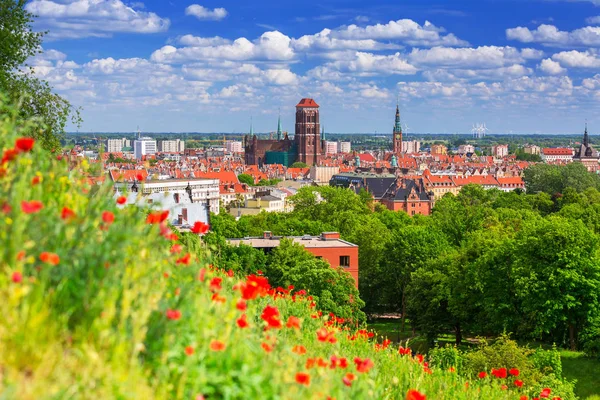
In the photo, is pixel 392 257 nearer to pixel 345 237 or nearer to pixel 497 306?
pixel 345 237

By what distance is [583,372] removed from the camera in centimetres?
3312

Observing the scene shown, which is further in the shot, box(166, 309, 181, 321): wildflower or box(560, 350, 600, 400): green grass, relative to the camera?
box(560, 350, 600, 400): green grass

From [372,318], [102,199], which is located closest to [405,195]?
[372,318]

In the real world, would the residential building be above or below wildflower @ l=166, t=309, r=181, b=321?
below

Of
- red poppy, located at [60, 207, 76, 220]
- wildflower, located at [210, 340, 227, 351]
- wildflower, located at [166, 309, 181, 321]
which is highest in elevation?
red poppy, located at [60, 207, 76, 220]

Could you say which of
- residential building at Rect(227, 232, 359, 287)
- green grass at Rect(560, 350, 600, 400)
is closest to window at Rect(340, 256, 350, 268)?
residential building at Rect(227, 232, 359, 287)

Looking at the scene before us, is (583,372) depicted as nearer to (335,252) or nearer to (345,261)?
(345,261)

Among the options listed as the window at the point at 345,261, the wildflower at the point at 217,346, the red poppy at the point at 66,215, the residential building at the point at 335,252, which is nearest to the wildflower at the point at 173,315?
the wildflower at the point at 217,346

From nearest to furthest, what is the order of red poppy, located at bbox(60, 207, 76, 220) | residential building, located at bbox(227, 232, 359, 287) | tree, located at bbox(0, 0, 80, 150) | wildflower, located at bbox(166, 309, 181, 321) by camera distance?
1. wildflower, located at bbox(166, 309, 181, 321)
2. red poppy, located at bbox(60, 207, 76, 220)
3. tree, located at bbox(0, 0, 80, 150)
4. residential building, located at bbox(227, 232, 359, 287)

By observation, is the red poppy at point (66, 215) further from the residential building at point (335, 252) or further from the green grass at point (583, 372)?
the residential building at point (335, 252)

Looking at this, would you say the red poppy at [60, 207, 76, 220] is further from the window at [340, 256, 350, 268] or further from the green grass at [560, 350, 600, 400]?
the window at [340, 256, 350, 268]

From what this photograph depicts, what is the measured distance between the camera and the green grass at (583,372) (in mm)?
30844

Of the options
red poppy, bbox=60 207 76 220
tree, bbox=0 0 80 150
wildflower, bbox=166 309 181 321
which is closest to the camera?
wildflower, bbox=166 309 181 321

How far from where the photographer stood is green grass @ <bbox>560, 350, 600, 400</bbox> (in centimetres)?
3084
